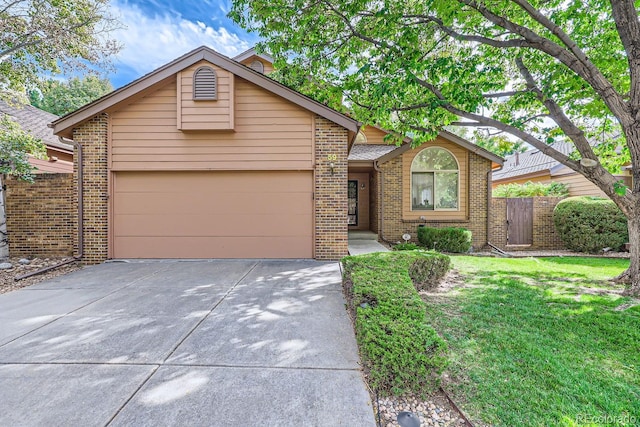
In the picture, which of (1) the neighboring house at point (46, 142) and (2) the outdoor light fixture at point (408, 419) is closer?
(2) the outdoor light fixture at point (408, 419)

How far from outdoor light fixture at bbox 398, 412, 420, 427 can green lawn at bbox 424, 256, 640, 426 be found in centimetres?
41

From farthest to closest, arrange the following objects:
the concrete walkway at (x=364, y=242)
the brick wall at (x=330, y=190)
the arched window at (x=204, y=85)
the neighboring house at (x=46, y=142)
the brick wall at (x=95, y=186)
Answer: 1. the neighboring house at (x=46, y=142)
2. the concrete walkway at (x=364, y=242)
3. the brick wall at (x=330, y=190)
4. the brick wall at (x=95, y=186)
5. the arched window at (x=204, y=85)

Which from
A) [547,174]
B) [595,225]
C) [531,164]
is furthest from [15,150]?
[531,164]

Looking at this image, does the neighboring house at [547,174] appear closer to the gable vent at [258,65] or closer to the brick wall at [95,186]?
the gable vent at [258,65]

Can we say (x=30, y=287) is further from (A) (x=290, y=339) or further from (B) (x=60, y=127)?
(A) (x=290, y=339)

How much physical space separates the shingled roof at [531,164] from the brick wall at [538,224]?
5.11m

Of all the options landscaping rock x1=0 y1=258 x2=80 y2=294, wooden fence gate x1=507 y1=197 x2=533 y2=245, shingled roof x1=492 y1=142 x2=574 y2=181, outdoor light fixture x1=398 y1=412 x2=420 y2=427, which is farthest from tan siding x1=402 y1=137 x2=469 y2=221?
landscaping rock x1=0 y1=258 x2=80 y2=294

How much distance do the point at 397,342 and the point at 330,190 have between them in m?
4.68

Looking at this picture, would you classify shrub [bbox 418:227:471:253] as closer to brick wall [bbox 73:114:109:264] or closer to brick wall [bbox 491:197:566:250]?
brick wall [bbox 491:197:566:250]

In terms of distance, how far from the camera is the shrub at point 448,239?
28.8 ft

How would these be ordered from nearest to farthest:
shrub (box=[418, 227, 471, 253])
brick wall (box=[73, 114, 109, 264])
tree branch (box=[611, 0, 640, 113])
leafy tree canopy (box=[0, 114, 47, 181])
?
1. tree branch (box=[611, 0, 640, 113])
2. leafy tree canopy (box=[0, 114, 47, 181])
3. brick wall (box=[73, 114, 109, 264])
4. shrub (box=[418, 227, 471, 253])

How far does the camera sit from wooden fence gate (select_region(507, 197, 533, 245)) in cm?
976

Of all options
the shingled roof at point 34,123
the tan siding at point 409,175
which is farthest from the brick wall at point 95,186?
the tan siding at point 409,175

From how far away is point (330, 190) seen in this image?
21.6 feet
